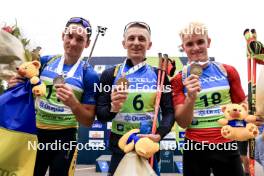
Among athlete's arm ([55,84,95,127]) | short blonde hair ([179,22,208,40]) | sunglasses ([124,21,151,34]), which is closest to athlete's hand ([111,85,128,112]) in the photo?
athlete's arm ([55,84,95,127])

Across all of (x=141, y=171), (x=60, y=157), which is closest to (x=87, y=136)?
(x=60, y=157)

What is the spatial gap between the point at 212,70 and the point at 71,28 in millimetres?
1431

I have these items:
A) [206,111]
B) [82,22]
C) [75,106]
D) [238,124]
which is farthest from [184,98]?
[82,22]

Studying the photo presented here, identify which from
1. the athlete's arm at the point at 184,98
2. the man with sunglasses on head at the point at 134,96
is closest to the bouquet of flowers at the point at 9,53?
the man with sunglasses on head at the point at 134,96

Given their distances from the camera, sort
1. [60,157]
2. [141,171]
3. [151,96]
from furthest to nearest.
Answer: [60,157], [151,96], [141,171]

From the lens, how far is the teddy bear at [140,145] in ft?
8.42

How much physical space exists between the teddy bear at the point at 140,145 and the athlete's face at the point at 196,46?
1065 mm

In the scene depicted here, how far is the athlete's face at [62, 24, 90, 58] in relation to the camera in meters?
3.41

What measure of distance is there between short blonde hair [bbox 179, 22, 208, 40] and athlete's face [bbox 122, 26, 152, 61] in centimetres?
38

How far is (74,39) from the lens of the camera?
3.41m

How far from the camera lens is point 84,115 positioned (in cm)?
320

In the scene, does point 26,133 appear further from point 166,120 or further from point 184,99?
point 184,99

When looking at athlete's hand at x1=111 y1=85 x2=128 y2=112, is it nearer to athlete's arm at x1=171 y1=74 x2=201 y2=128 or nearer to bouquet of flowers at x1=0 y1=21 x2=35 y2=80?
athlete's arm at x1=171 y1=74 x2=201 y2=128

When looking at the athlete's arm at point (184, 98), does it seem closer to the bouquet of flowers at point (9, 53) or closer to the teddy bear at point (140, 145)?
the teddy bear at point (140, 145)
